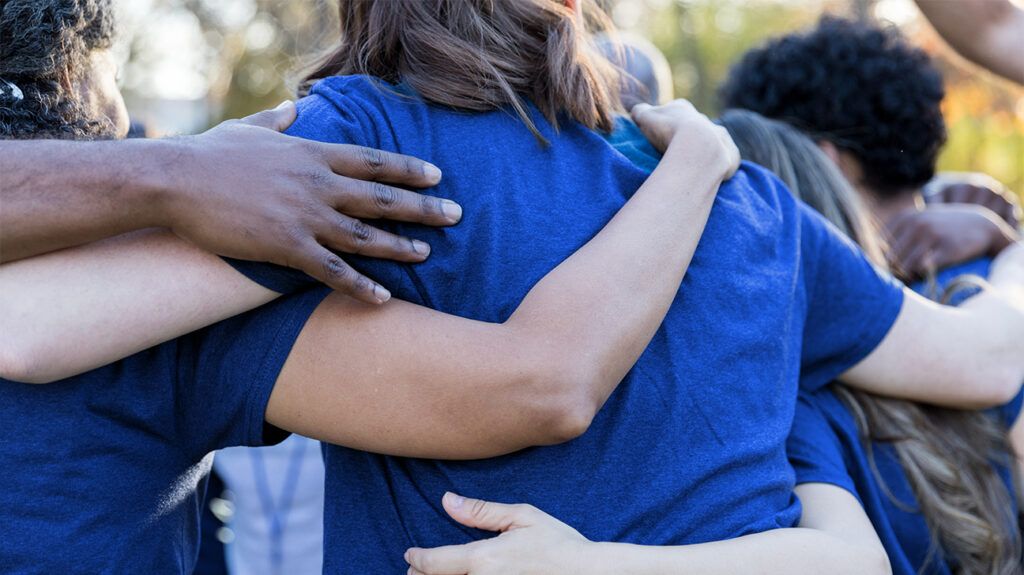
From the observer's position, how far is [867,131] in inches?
125

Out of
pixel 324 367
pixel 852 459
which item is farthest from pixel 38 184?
pixel 852 459

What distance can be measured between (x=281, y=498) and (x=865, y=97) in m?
2.50

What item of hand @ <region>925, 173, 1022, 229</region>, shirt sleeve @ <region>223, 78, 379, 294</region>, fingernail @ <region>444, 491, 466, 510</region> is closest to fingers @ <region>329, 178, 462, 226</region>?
shirt sleeve @ <region>223, 78, 379, 294</region>

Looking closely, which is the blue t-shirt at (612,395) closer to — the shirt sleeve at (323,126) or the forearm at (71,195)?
the shirt sleeve at (323,126)

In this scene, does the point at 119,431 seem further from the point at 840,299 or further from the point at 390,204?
the point at 840,299

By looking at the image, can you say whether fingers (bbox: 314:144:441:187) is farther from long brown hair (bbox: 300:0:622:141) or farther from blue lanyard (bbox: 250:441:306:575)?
blue lanyard (bbox: 250:441:306:575)

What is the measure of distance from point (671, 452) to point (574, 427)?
0.76 ft

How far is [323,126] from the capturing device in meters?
1.64

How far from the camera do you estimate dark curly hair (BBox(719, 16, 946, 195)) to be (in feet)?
10.4

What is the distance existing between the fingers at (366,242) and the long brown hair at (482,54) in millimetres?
289

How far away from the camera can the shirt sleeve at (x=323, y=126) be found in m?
1.55

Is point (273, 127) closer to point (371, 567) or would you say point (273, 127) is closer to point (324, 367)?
point (324, 367)

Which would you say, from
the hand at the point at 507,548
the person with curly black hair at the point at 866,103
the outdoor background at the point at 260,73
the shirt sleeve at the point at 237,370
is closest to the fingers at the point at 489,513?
the hand at the point at 507,548

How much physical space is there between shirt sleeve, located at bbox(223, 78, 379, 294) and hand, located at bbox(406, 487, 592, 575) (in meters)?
0.46
